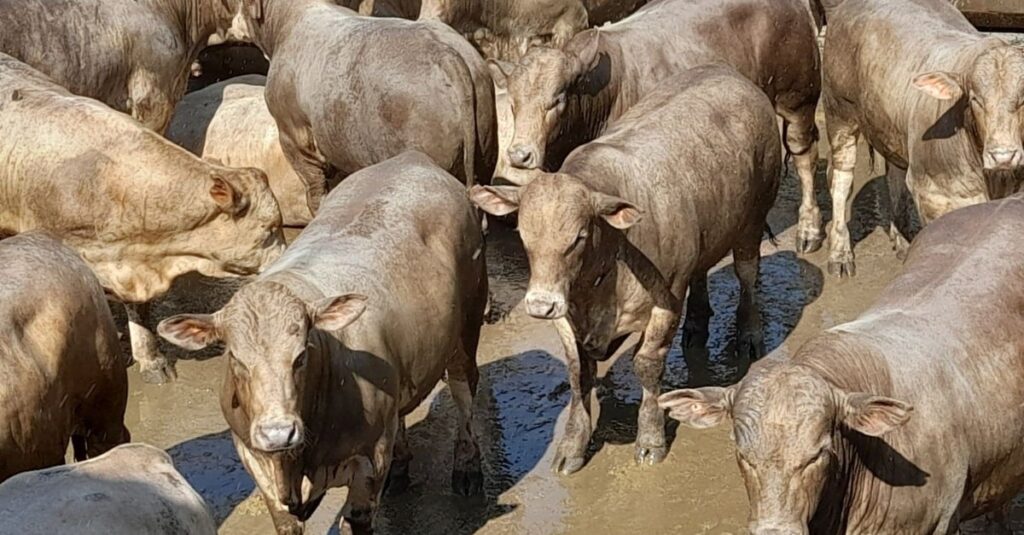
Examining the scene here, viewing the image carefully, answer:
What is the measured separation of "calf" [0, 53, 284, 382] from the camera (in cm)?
1071

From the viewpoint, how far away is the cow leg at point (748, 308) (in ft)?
36.7

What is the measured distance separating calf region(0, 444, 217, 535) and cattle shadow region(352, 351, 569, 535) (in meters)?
2.22

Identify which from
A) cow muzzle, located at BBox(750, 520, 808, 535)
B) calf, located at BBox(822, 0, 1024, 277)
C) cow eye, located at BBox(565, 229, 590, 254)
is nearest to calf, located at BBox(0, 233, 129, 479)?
cow eye, located at BBox(565, 229, 590, 254)

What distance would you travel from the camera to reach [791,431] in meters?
6.59

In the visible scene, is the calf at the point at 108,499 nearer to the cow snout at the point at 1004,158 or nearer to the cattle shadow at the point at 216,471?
the cattle shadow at the point at 216,471

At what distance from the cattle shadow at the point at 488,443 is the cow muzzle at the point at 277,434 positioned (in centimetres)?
198

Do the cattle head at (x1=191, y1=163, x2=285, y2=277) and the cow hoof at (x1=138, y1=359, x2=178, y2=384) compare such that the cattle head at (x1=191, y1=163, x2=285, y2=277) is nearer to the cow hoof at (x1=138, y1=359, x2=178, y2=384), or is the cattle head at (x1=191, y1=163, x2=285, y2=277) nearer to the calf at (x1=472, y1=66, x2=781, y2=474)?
the cow hoof at (x1=138, y1=359, x2=178, y2=384)

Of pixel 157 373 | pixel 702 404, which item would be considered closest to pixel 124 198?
pixel 157 373

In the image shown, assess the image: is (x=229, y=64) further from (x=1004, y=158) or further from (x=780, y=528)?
(x=780, y=528)

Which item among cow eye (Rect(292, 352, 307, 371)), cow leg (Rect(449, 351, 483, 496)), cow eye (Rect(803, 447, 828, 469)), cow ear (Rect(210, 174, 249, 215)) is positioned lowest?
cow leg (Rect(449, 351, 483, 496))

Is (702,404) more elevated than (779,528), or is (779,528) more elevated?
(702,404)

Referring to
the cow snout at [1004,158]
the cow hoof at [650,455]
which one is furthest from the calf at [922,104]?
the cow hoof at [650,455]

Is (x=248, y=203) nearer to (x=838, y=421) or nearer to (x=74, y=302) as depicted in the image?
(x=74, y=302)

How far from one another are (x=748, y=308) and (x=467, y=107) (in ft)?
7.97
